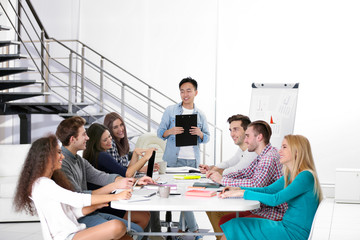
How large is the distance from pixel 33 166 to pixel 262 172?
1.37 m

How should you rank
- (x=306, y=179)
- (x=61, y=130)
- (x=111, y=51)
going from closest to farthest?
1. (x=306, y=179)
2. (x=61, y=130)
3. (x=111, y=51)

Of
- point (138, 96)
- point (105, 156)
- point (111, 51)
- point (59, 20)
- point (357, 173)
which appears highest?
point (59, 20)

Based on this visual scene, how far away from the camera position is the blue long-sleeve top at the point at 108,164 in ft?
11.3

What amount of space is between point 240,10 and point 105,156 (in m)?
4.18

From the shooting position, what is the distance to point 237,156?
4070 mm

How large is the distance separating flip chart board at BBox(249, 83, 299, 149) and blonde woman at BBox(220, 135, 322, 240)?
239 centimetres

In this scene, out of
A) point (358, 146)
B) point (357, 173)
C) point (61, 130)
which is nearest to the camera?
point (61, 130)

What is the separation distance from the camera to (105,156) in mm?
3434

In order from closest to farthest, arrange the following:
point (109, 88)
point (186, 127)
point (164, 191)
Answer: point (164, 191)
point (186, 127)
point (109, 88)

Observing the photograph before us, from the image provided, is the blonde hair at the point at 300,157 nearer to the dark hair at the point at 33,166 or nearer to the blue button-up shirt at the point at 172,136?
the dark hair at the point at 33,166

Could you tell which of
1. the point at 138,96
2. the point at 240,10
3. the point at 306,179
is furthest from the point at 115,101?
the point at 306,179

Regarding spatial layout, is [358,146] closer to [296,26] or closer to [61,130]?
[296,26]

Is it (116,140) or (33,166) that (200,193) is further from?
(116,140)

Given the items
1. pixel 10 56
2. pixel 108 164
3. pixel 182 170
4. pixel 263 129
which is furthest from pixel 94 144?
pixel 10 56
